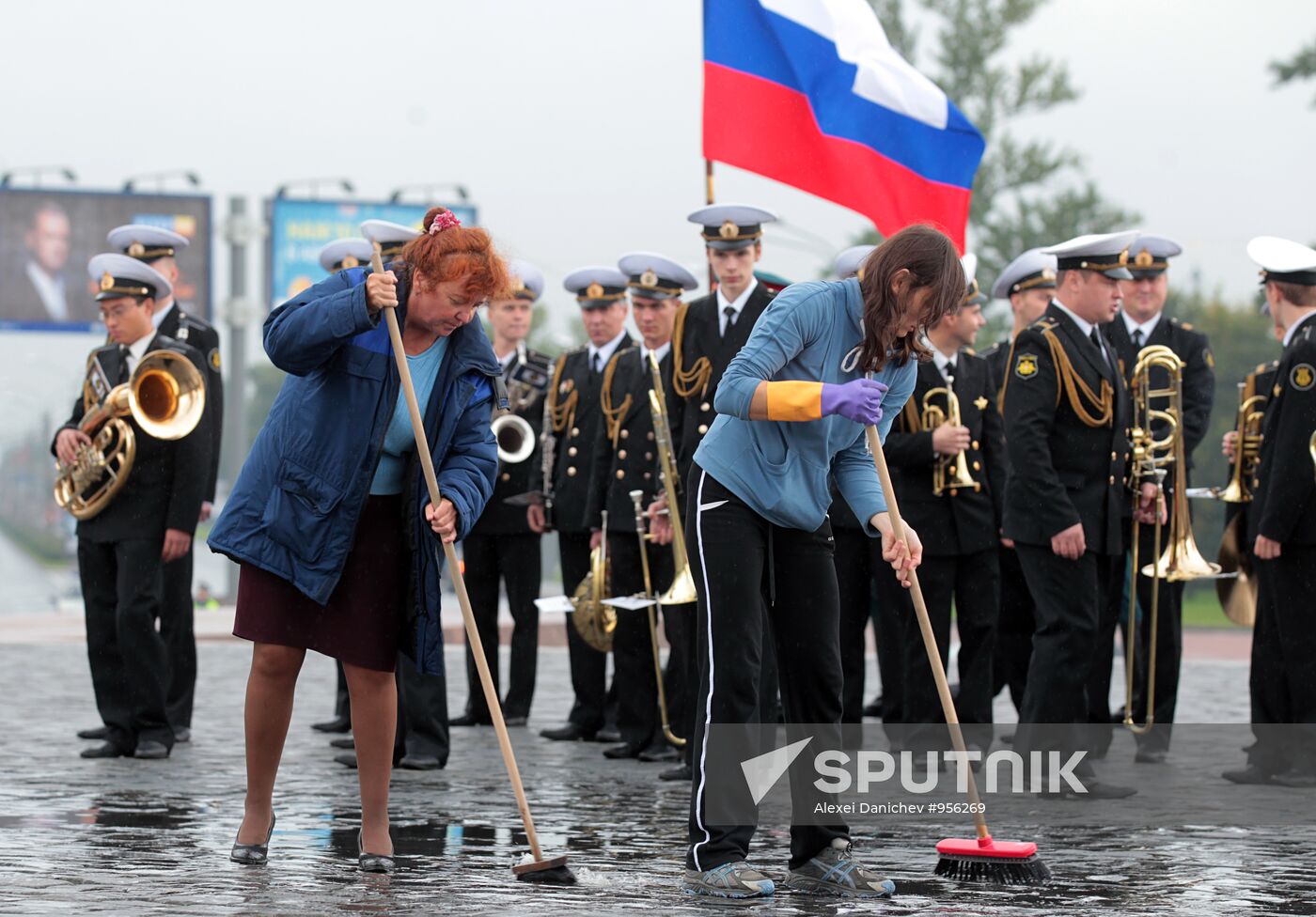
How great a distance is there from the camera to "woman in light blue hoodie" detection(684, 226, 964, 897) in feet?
19.2

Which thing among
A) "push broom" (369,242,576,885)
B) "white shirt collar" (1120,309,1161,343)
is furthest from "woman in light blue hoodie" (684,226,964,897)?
"white shirt collar" (1120,309,1161,343)

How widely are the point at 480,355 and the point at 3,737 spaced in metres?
4.99

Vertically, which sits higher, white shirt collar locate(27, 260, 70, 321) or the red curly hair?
white shirt collar locate(27, 260, 70, 321)

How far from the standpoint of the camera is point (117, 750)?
943 centimetres

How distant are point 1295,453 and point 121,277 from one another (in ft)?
17.5

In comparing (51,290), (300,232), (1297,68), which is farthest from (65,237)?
(1297,68)

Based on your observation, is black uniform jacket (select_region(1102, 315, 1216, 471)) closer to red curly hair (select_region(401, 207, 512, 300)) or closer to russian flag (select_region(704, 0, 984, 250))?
russian flag (select_region(704, 0, 984, 250))

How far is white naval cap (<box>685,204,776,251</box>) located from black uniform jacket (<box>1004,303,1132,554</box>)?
3.93ft

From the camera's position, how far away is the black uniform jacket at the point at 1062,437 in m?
8.49

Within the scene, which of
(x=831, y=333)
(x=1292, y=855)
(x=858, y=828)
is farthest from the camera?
(x=858, y=828)

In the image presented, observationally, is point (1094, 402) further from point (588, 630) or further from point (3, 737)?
point (3, 737)

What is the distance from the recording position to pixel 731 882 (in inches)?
227

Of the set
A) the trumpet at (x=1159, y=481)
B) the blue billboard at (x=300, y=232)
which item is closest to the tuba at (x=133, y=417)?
the trumpet at (x=1159, y=481)

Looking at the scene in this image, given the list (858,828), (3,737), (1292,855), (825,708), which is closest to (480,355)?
(825,708)
